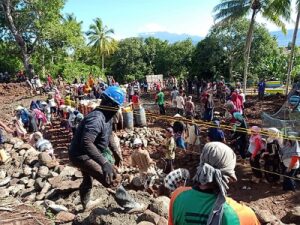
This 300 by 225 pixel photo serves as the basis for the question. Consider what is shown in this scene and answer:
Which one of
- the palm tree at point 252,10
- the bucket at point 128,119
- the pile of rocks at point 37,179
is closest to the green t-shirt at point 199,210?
the pile of rocks at point 37,179

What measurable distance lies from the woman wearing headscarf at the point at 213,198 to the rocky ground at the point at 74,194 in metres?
2.19

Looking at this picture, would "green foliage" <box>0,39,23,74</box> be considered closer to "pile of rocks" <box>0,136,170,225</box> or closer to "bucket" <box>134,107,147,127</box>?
"bucket" <box>134,107,147,127</box>

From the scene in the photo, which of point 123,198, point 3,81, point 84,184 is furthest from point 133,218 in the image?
point 3,81

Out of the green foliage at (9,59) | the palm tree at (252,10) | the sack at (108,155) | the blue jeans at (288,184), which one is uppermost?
the palm tree at (252,10)

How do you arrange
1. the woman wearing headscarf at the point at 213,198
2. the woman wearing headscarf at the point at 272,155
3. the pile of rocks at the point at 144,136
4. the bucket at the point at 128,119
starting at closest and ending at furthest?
the woman wearing headscarf at the point at 213,198 → the woman wearing headscarf at the point at 272,155 → the pile of rocks at the point at 144,136 → the bucket at the point at 128,119

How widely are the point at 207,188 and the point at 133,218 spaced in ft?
9.10

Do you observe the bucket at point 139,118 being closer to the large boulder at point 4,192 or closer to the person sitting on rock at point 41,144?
the person sitting on rock at point 41,144

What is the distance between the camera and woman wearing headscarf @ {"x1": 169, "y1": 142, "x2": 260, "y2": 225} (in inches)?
83.6

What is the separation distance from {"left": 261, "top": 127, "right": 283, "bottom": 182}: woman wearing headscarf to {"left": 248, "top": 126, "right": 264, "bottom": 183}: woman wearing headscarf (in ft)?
0.49

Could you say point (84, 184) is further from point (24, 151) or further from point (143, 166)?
point (24, 151)

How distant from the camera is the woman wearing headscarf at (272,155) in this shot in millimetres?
8492

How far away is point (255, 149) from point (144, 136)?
5575mm

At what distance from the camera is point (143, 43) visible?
4259 centimetres

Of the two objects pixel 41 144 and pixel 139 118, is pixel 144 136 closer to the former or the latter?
pixel 139 118
